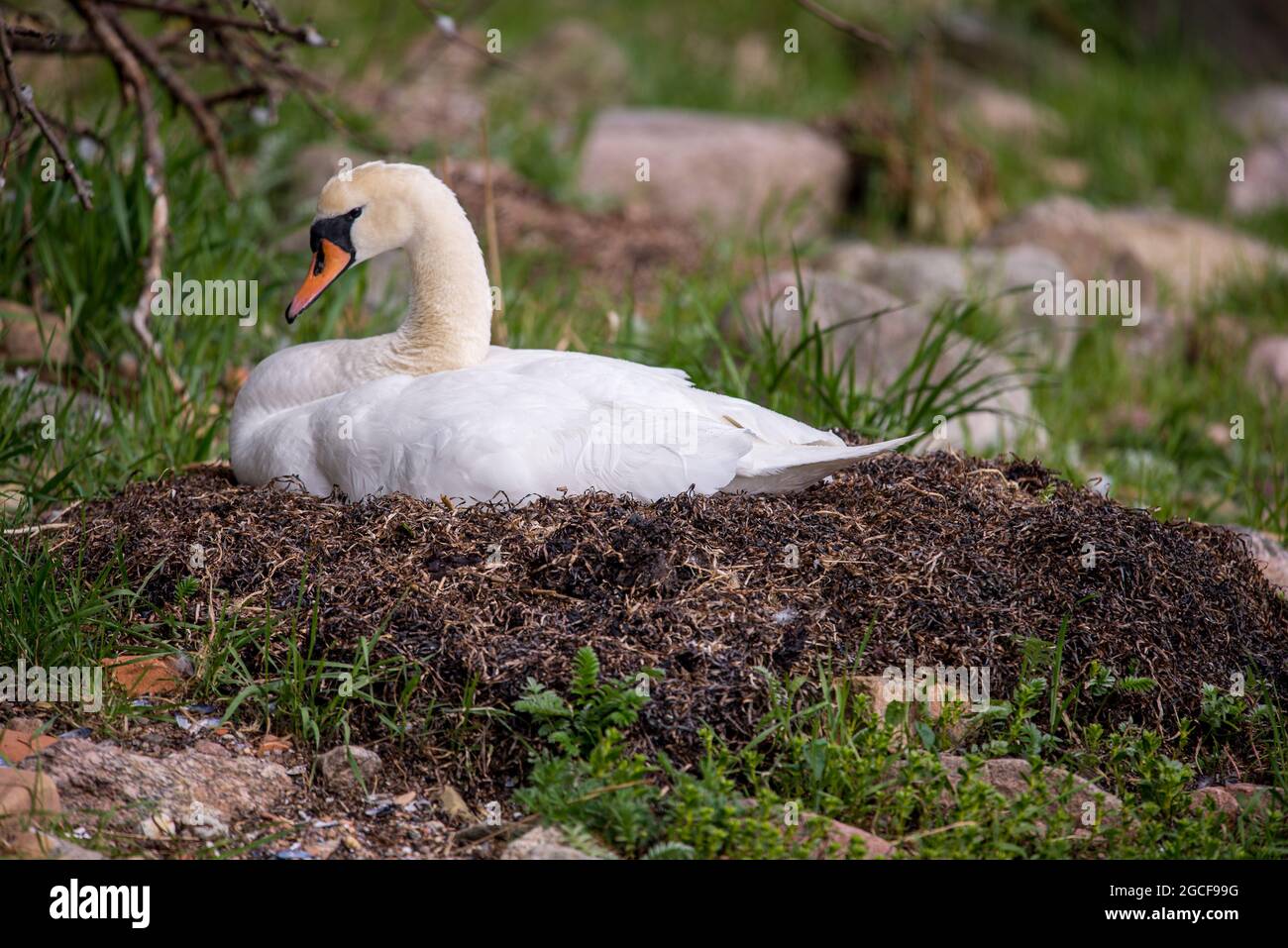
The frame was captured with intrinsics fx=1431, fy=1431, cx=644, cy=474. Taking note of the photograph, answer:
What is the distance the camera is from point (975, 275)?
7523mm

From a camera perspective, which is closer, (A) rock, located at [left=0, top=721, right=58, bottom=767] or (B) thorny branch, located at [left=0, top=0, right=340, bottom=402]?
(A) rock, located at [left=0, top=721, right=58, bottom=767]

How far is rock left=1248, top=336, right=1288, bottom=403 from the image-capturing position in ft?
24.5

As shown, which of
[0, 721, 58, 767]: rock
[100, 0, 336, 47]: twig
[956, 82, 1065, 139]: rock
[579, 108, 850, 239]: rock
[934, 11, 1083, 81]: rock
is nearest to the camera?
[0, 721, 58, 767]: rock

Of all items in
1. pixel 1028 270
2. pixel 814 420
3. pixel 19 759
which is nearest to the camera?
pixel 19 759

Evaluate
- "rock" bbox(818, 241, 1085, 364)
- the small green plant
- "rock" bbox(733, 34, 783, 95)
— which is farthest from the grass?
"rock" bbox(733, 34, 783, 95)

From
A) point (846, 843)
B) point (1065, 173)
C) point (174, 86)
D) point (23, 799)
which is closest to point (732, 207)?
point (1065, 173)

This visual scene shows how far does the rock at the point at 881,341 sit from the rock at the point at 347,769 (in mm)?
2852

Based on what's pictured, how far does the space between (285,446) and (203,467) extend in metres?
0.68

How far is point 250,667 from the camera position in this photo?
3514mm

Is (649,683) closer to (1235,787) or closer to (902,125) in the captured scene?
(1235,787)

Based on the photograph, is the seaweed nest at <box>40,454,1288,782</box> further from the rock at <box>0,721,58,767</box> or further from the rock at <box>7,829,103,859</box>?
the rock at <box>7,829,103,859</box>

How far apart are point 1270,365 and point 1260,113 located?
5.21 meters

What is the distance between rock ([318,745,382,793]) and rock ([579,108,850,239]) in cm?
660
